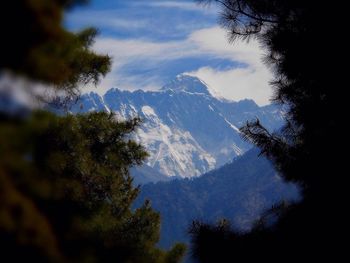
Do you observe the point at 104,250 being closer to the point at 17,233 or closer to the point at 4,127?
the point at 17,233

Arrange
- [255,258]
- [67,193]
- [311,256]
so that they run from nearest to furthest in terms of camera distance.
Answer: [311,256], [255,258], [67,193]

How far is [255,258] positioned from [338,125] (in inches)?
93.8

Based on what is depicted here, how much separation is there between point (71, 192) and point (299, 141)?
5.40 metres

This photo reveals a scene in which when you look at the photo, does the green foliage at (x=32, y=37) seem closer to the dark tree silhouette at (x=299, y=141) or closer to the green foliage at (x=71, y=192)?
the green foliage at (x=71, y=192)

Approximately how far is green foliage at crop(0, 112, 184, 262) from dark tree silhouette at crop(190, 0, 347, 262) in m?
1.60

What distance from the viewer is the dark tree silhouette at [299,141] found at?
6.02 meters

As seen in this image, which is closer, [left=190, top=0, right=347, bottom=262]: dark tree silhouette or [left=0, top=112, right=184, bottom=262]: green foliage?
[left=0, top=112, right=184, bottom=262]: green foliage

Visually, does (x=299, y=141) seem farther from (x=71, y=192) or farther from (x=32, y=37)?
(x=32, y=37)

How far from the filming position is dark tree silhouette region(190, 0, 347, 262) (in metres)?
6.02

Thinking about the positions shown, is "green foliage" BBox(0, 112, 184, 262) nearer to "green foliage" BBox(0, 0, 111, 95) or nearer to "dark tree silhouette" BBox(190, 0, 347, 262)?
"green foliage" BBox(0, 0, 111, 95)

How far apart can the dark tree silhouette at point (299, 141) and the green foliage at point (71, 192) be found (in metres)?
1.60

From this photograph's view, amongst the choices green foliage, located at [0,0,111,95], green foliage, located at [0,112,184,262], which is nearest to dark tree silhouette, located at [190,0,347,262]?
green foliage, located at [0,112,184,262]

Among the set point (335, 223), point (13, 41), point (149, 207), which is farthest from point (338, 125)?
point (149, 207)

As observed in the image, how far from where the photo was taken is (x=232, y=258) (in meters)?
6.46
